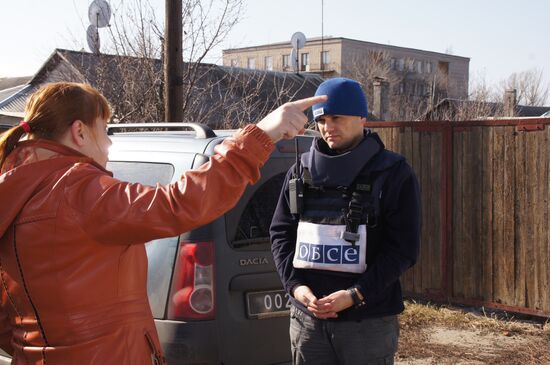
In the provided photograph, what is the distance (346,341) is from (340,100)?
1082 mm

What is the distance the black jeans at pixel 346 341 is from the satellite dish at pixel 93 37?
9.11 meters

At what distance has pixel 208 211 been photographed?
77.2 inches

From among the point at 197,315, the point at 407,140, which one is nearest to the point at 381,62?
the point at 407,140

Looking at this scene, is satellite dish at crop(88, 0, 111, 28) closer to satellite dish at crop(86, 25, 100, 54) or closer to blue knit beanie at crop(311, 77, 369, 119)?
satellite dish at crop(86, 25, 100, 54)

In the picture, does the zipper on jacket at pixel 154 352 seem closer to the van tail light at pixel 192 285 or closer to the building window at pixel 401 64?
the van tail light at pixel 192 285

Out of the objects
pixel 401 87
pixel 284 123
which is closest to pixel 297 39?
pixel 284 123

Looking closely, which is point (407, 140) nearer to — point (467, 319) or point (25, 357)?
point (467, 319)

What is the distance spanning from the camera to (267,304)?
3912mm

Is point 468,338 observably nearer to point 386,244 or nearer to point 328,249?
point 386,244

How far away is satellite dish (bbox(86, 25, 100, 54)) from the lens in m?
11.4

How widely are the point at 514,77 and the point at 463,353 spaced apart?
5467 cm

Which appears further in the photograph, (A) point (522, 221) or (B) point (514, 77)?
(B) point (514, 77)

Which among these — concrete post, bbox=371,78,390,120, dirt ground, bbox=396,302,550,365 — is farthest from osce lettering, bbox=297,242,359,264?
concrete post, bbox=371,78,390,120

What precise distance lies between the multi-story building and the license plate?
6077cm
